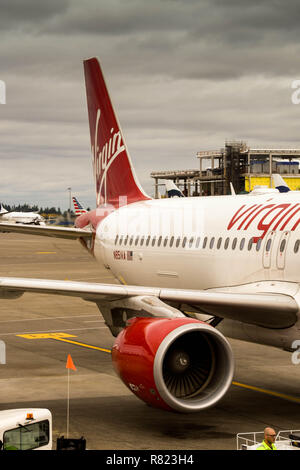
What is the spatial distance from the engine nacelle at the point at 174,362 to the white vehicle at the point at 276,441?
0.98 meters

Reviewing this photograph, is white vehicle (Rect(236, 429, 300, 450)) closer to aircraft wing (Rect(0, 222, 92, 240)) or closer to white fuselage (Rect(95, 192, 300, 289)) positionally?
white fuselage (Rect(95, 192, 300, 289))

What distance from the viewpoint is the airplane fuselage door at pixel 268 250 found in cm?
1644

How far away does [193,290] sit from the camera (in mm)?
17812

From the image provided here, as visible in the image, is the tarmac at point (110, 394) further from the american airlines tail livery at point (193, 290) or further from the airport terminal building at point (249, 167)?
the airport terminal building at point (249, 167)

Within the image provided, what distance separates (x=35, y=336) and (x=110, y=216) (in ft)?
18.7

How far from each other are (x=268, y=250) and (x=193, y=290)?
7.55 feet

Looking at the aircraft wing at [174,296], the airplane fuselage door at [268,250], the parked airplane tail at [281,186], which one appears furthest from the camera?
the parked airplane tail at [281,186]

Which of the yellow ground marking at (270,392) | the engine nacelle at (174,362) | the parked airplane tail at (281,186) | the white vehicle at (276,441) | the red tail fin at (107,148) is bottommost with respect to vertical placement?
the yellow ground marking at (270,392)

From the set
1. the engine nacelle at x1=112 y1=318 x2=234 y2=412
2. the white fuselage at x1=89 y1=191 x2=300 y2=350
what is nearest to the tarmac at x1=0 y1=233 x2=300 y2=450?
the engine nacelle at x1=112 y1=318 x2=234 y2=412

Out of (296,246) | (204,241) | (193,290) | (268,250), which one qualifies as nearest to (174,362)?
(193,290)

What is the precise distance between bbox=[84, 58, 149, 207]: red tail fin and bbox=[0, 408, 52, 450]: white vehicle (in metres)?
12.3

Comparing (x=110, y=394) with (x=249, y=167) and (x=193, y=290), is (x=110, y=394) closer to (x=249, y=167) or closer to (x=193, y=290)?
(x=193, y=290)

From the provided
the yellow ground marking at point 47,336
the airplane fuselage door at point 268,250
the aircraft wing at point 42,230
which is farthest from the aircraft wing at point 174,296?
the yellow ground marking at point 47,336

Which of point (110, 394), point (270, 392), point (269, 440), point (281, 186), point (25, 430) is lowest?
point (270, 392)
